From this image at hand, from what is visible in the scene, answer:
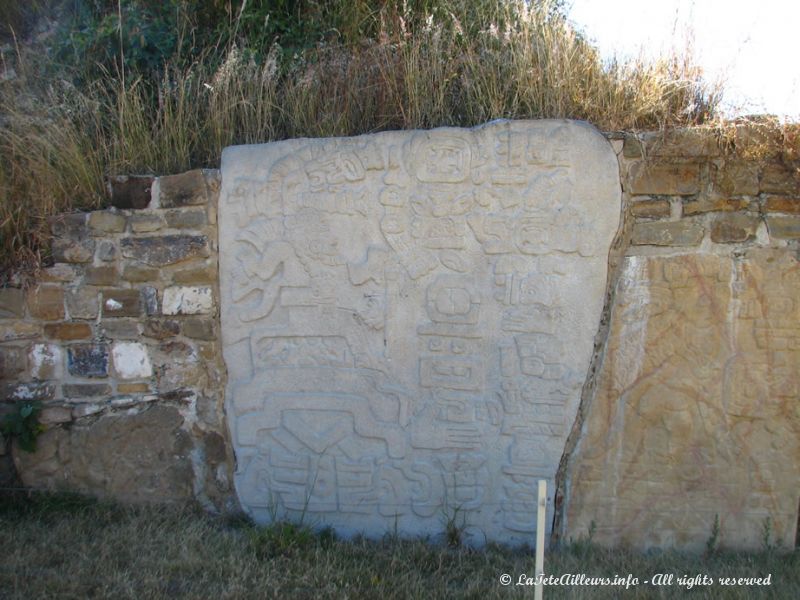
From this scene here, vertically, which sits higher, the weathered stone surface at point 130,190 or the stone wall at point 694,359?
the weathered stone surface at point 130,190

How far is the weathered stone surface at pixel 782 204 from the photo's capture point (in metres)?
3.27

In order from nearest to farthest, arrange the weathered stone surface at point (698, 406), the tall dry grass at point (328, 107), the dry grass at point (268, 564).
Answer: the dry grass at point (268, 564) → the weathered stone surface at point (698, 406) → the tall dry grass at point (328, 107)

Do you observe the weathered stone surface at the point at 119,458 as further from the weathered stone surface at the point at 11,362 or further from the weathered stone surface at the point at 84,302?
the weathered stone surface at the point at 84,302

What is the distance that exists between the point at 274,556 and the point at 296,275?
1.24m

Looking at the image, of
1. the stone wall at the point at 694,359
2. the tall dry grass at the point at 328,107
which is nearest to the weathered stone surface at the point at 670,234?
the stone wall at the point at 694,359

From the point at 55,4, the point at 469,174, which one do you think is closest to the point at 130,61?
the point at 55,4

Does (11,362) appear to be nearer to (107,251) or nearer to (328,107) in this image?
(107,251)

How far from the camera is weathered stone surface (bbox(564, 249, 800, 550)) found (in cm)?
324

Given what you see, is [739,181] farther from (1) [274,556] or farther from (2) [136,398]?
(2) [136,398]

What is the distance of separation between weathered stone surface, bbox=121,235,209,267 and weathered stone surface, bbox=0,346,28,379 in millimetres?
715

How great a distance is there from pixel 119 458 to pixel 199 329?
2.43 feet

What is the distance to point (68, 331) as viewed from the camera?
144 inches

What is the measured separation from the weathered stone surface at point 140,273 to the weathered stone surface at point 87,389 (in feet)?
1.76

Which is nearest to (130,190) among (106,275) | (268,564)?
(106,275)
